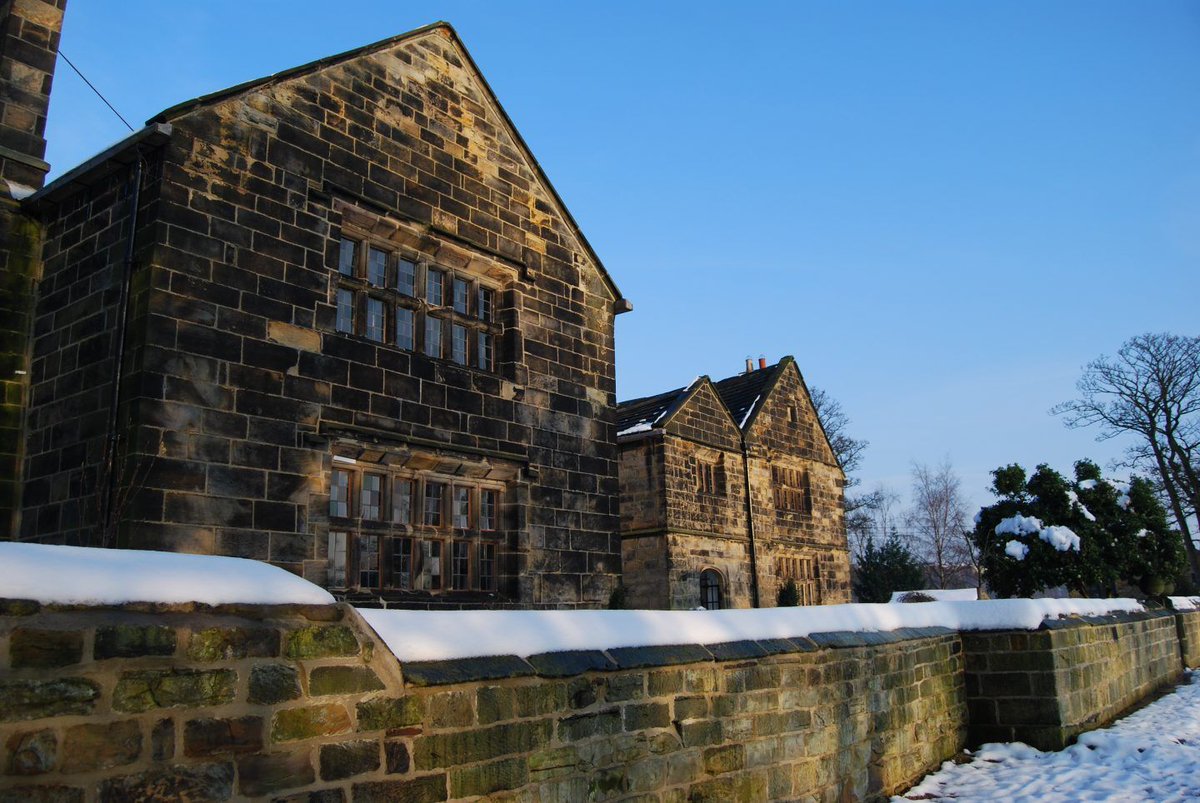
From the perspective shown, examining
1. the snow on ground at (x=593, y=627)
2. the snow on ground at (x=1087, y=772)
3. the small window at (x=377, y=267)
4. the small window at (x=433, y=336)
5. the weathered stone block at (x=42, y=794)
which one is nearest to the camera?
the weathered stone block at (x=42, y=794)

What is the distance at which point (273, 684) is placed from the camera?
3979 millimetres

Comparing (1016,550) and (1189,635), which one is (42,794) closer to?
(1016,550)

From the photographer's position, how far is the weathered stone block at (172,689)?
139 inches

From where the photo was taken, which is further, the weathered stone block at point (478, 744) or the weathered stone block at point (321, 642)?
the weathered stone block at point (478, 744)

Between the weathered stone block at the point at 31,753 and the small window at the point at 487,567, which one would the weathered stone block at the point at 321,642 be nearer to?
the weathered stone block at the point at 31,753

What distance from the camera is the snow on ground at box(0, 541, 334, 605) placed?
11.2 feet

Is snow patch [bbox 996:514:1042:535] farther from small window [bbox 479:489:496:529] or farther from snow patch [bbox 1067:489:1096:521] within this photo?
small window [bbox 479:489:496:529]

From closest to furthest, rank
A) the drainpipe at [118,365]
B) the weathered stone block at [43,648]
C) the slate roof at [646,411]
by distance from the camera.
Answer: the weathered stone block at [43,648], the drainpipe at [118,365], the slate roof at [646,411]

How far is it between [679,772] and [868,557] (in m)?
33.0

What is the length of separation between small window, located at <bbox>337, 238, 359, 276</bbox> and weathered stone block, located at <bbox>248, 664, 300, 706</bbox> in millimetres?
6961

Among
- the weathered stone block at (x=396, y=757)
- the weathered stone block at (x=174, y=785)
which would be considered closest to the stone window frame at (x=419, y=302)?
the weathered stone block at (x=396, y=757)

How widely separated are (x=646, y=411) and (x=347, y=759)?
21.1 meters

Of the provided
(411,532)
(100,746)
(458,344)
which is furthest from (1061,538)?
(100,746)

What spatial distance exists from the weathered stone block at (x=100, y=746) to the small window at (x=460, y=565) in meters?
7.27
